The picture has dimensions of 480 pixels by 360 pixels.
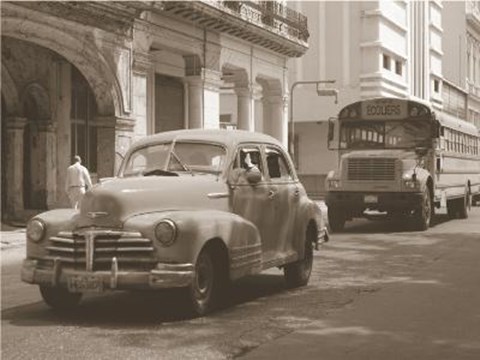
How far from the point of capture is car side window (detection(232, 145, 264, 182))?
8.69m

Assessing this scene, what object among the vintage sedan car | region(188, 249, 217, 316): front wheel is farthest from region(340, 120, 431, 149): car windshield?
region(188, 249, 217, 316): front wheel

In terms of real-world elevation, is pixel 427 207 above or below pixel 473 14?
below

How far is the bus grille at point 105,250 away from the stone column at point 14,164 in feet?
47.9

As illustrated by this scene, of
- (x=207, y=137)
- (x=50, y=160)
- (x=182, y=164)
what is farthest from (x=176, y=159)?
(x=50, y=160)

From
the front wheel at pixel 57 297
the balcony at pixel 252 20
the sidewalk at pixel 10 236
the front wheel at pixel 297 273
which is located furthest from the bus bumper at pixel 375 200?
the front wheel at pixel 57 297

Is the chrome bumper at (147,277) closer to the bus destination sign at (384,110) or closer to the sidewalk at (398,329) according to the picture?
the sidewalk at (398,329)

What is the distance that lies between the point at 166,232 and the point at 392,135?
12627 mm

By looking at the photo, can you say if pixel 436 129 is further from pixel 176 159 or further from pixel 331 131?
pixel 176 159

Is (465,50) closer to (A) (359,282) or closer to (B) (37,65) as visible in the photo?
(B) (37,65)

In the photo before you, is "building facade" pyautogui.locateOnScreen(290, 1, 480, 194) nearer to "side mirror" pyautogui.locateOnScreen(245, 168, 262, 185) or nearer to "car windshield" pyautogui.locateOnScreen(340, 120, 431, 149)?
"car windshield" pyautogui.locateOnScreen(340, 120, 431, 149)

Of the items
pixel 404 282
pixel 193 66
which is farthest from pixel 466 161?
pixel 404 282

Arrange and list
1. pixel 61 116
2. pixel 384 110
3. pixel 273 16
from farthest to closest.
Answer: pixel 273 16 < pixel 61 116 < pixel 384 110

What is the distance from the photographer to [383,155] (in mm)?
18672

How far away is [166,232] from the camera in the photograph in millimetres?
7383
